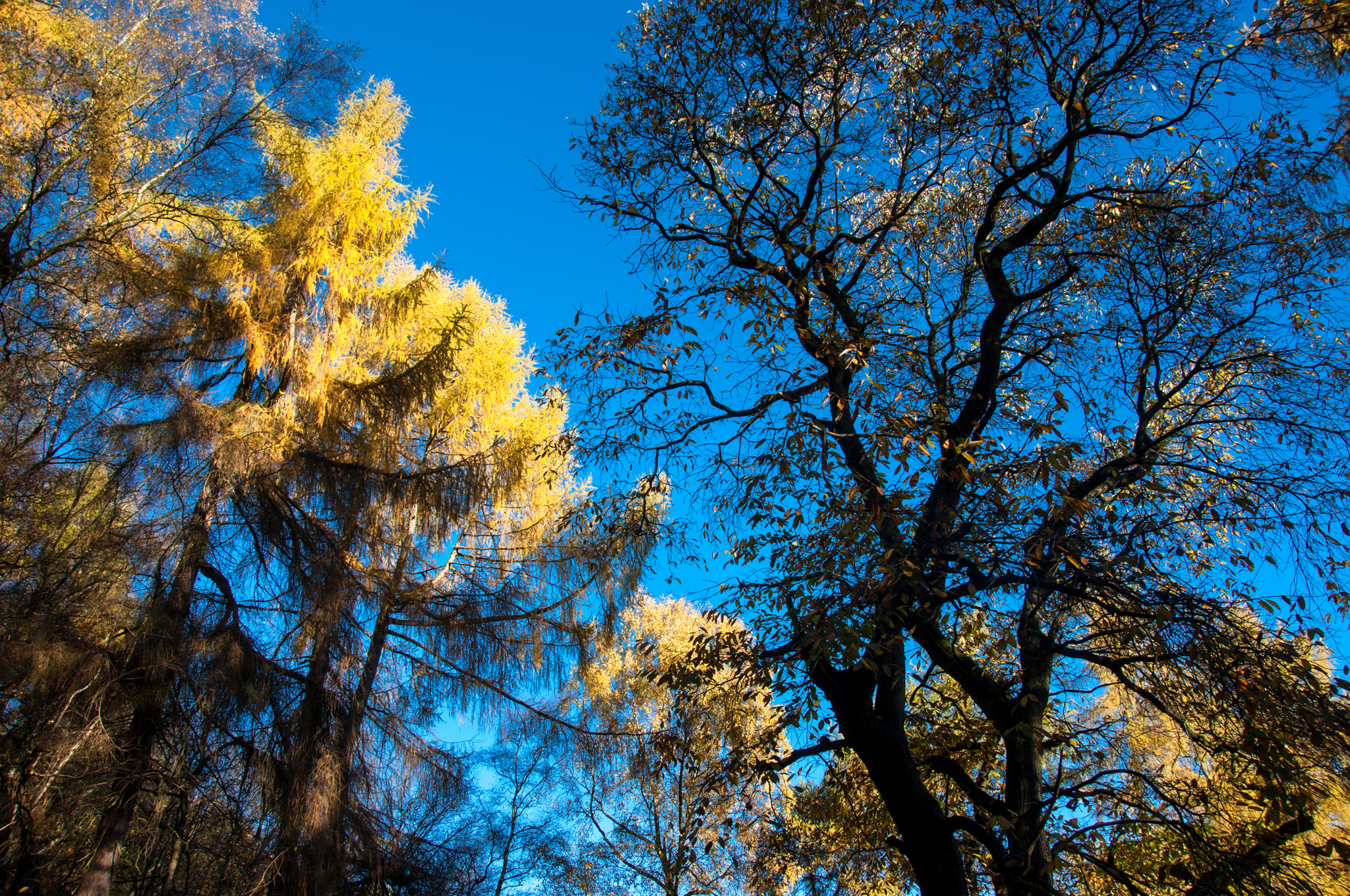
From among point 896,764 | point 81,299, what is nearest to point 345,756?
point 81,299

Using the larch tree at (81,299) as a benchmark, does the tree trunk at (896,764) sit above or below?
below

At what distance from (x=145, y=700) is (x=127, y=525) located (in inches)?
63.4

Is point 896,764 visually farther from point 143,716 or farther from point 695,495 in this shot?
point 143,716

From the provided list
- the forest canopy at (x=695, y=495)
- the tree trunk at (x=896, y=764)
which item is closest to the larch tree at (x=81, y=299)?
the forest canopy at (x=695, y=495)

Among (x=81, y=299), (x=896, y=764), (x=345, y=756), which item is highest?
(x=81, y=299)

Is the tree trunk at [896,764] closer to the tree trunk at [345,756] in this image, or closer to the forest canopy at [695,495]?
the forest canopy at [695,495]

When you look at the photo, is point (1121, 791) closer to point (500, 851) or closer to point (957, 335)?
point (957, 335)

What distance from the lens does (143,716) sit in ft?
19.3

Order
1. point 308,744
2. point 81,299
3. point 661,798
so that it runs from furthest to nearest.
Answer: point 661,798 < point 308,744 < point 81,299

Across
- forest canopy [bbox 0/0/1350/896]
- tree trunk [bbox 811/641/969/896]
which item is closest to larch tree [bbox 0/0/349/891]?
forest canopy [bbox 0/0/1350/896]

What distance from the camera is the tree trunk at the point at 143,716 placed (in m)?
5.45

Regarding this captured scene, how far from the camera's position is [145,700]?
5.80 m

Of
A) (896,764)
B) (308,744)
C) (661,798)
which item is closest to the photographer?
(896,764)

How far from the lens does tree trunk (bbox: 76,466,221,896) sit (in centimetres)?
545
